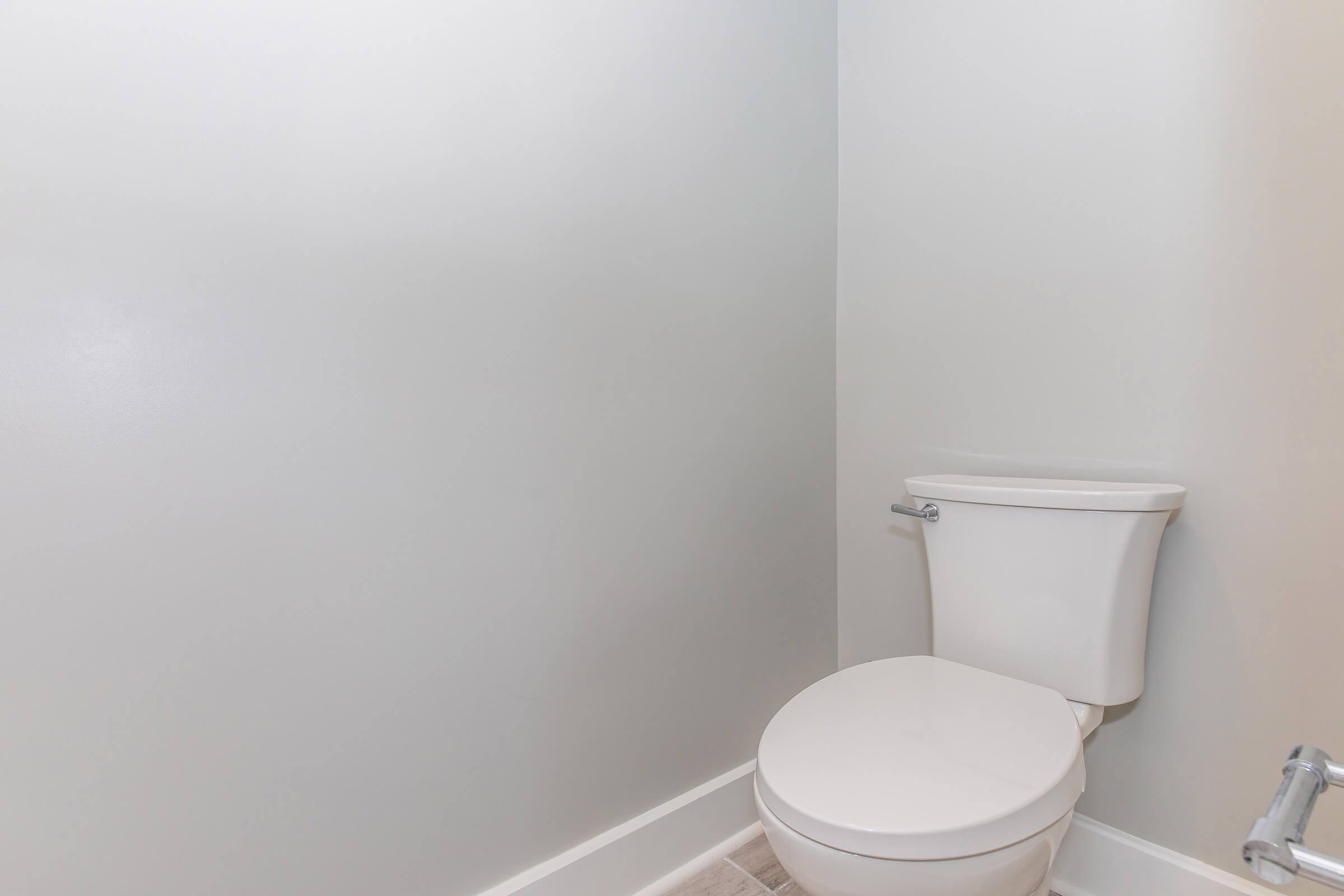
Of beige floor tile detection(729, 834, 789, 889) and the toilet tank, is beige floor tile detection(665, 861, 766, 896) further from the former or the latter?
the toilet tank

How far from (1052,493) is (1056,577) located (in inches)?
5.7

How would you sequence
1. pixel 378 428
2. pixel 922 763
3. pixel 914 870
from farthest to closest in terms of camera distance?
pixel 378 428 < pixel 922 763 < pixel 914 870

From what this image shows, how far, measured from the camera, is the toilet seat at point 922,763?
81cm

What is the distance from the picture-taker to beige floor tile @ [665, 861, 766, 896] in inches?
53.1

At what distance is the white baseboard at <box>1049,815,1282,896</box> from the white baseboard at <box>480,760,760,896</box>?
60 cm

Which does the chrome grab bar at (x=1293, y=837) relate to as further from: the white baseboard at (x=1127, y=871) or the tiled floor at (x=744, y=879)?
the tiled floor at (x=744, y=879)

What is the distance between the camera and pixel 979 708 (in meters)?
1.06

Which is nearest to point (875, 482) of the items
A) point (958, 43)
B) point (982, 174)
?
point (982, 174)

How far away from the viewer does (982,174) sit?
1422 mm

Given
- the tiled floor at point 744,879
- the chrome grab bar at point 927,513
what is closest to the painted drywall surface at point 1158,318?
the chrome grab bar at point 927,513

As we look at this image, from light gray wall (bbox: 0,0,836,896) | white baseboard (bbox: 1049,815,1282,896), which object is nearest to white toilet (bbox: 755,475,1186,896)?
white baseboard (bbox: 1049,815,1282,896)

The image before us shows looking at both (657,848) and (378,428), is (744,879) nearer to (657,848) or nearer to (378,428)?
(657,848)

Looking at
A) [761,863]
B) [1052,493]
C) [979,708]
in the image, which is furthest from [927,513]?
[761,863]

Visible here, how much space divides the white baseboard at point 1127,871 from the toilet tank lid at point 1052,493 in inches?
23.3
